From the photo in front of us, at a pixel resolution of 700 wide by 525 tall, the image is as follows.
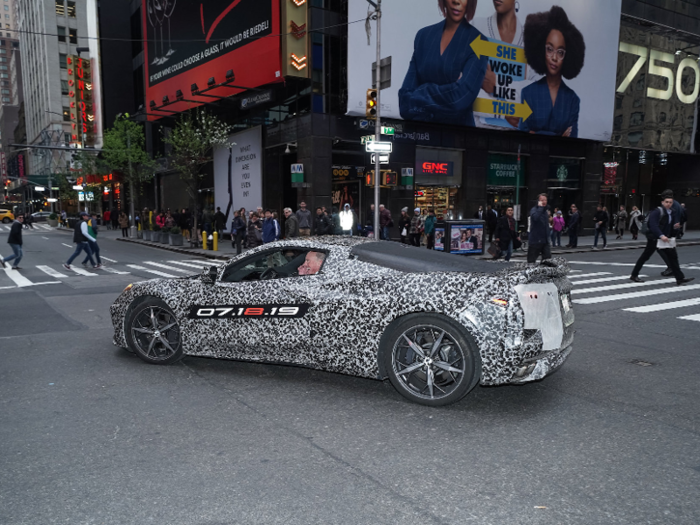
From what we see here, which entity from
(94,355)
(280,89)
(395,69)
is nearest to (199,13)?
(280,89)

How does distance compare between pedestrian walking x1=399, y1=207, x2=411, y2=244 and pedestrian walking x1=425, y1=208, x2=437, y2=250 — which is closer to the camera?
pedestrian walking x1=425, y1=208, x2=437, y2=250

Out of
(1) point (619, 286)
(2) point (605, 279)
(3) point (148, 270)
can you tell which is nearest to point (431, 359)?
(1) point (619, 286)

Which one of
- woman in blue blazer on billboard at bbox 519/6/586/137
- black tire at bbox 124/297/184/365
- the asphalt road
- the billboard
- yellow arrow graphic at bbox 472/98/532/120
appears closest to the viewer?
the asphalt road

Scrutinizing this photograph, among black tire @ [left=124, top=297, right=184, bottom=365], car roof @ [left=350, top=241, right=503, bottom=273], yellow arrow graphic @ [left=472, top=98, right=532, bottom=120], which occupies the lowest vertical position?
black tire @ [left=124, top=297, right=184, bottom=365]

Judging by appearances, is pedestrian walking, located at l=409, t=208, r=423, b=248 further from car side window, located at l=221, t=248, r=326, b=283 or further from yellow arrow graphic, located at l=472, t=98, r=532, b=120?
car side window, located at l=221, t=248, r=326, b=283

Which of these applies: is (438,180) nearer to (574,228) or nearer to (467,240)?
(574,228)

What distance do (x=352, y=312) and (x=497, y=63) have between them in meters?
26.9

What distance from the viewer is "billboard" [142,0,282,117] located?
2488 cm

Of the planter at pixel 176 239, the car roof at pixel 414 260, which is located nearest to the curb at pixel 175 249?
the planter at pixel 176 239

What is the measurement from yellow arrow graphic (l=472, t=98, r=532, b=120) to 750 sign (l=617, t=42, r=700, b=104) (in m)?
9.30

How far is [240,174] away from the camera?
30.2m

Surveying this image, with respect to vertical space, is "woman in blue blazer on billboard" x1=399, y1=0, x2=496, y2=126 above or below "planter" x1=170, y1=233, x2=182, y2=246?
above

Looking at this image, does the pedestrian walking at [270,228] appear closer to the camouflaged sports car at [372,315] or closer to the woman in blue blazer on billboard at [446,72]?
the camouflaged sports car at [372,315]

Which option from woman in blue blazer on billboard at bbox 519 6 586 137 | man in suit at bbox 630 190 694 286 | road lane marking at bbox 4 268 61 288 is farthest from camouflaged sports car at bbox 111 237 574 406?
woman in blue blazer on billboard at bbox 519 6 586 137
